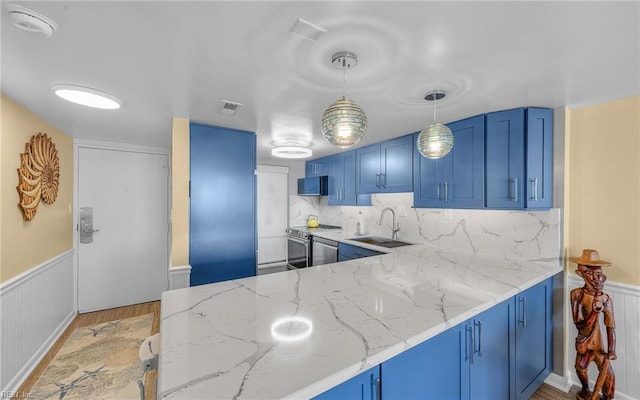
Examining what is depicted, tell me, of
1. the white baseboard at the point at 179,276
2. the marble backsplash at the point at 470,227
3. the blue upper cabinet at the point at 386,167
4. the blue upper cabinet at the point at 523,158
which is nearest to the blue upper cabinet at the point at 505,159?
the blue upper cabinet at the point at 523,158

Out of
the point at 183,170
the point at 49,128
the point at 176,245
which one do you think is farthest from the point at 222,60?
the point at 49,128

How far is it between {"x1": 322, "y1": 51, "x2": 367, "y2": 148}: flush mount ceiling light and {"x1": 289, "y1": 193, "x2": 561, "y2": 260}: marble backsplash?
1950 mm

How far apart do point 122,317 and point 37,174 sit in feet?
6.46

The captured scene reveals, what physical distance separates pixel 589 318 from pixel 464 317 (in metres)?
1.31

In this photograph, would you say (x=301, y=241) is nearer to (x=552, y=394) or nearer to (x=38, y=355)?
(x=38, y=355)

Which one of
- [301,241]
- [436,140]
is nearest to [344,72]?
[436,140]

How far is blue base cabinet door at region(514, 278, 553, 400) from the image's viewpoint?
5.94 ft

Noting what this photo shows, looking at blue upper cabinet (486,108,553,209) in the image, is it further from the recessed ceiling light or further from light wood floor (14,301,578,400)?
the recessed ceiling light

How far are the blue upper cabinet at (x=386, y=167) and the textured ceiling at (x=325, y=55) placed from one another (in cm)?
87

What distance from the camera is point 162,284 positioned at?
3.94 m

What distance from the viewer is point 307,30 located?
3.79 ft

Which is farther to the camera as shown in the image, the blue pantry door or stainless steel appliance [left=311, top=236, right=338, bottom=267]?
stainless steel appliance [left=311, top=236, right=338, bottom=267]

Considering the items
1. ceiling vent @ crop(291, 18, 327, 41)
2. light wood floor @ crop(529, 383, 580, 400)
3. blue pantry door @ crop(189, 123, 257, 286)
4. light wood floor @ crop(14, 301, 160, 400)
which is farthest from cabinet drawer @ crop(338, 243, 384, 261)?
ceiling vent @ crop(291, 18, 327, 41)

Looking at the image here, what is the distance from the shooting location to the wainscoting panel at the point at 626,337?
1.89 m
